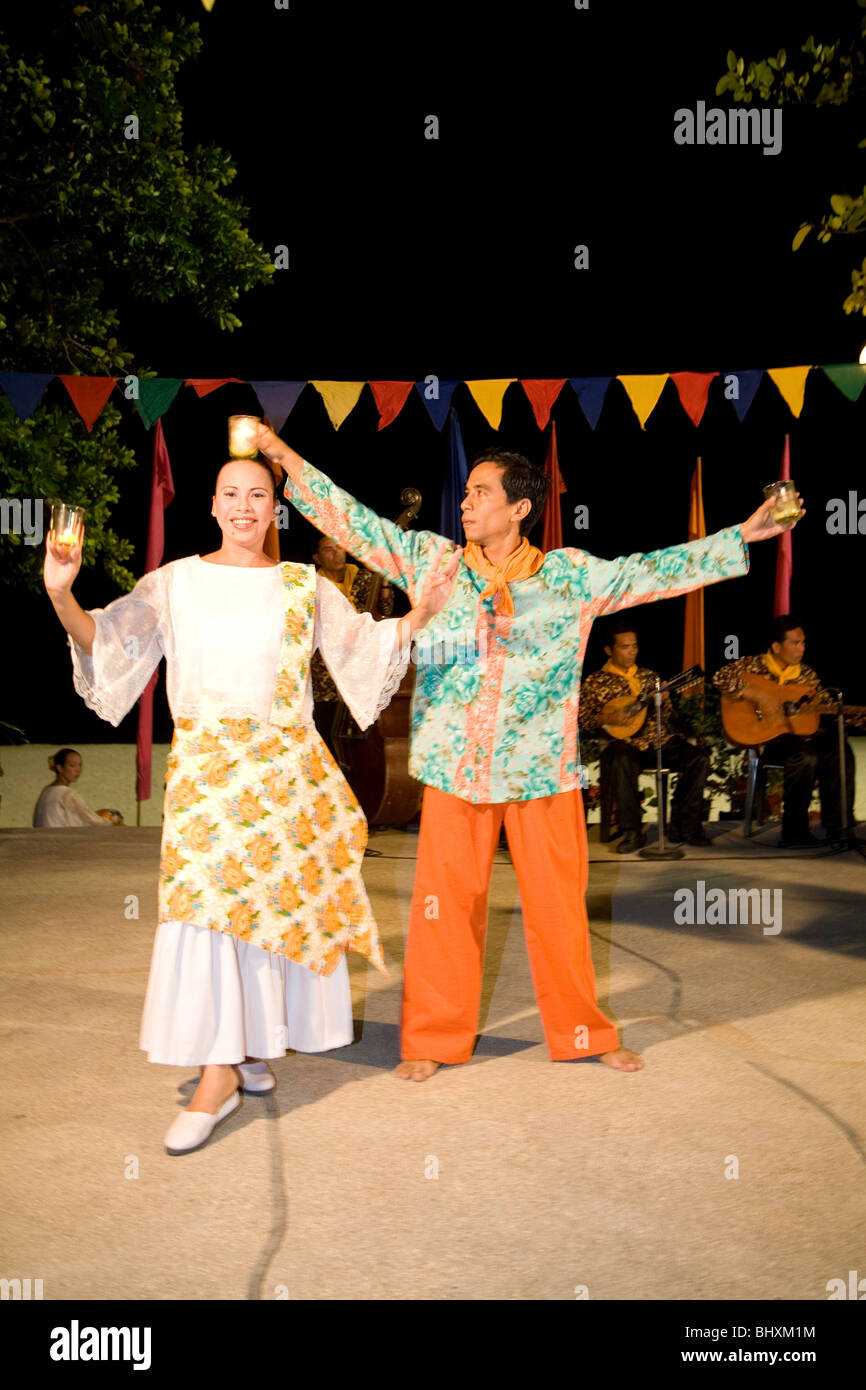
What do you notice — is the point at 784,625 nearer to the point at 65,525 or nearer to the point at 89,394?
the point at 89,394

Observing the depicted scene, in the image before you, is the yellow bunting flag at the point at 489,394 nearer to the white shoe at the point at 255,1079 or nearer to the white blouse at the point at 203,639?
the white blouse at the point at 203,639

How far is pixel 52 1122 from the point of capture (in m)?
3.17

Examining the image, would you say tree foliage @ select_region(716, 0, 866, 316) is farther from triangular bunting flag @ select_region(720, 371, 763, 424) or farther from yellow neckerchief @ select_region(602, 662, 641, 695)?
yellow neckerchief @ select_region(602, 662, 641, 695)

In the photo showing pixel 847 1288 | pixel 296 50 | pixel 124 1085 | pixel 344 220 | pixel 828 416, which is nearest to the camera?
pixel 847 1288

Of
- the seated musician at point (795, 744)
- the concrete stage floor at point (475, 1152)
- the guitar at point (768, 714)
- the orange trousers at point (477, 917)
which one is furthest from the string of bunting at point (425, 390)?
the orange trousers at point (477, 917)

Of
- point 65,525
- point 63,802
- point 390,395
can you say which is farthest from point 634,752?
point 65,525

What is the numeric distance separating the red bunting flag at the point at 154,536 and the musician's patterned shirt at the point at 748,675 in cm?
348

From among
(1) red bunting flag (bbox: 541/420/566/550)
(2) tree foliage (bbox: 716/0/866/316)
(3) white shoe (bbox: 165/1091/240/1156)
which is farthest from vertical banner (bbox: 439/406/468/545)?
(3) white shoe (bbox: 165/1091/240/1156)

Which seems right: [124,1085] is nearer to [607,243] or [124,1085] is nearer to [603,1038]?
[603,1038]

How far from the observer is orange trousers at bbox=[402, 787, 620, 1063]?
352 centimetres

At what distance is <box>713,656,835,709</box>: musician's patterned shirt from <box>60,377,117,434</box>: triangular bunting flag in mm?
3918

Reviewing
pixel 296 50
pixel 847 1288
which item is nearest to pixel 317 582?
pixel 847 1288

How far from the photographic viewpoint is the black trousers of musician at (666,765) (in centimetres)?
757

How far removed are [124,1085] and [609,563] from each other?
1865 mm
